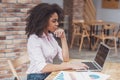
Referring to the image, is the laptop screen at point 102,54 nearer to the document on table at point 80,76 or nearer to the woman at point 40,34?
the document on table at point 80,76

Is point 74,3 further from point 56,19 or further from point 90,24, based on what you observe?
point 56,19

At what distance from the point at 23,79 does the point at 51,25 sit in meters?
1.51

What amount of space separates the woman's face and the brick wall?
1486mm

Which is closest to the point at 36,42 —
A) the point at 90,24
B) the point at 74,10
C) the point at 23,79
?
the point at 23,79

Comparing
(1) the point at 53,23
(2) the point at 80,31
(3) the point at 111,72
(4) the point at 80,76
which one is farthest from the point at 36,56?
(2) the point at 80,31

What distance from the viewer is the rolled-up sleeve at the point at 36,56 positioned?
2.21 meters

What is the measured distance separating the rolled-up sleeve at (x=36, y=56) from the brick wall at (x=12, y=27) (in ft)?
4.94

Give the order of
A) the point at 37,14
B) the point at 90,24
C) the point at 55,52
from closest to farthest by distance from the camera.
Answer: the point at 37,14
the point at 55,52
the point at 90,24

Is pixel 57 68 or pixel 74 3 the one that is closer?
pixel 57 68

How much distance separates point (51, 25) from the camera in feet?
7.91

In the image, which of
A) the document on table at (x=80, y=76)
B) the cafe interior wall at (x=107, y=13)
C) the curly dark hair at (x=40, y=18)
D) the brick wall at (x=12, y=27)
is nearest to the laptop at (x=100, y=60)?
the document on table at (x=80, y=76)

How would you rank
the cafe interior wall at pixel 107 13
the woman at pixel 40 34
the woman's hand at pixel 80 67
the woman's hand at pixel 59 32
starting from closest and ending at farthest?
the woman's hand at pixel 80 67, the woman at pixel 40 34, the woman's hand at pixel 59 32, the cafe interior wall at pixel 107 13

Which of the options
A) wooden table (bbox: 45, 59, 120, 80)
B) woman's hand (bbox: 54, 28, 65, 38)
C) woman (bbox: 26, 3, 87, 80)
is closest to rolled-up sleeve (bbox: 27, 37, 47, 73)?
woman (bbox: 26, 3, 87, 80)

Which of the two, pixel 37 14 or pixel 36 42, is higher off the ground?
pixel 37 14
